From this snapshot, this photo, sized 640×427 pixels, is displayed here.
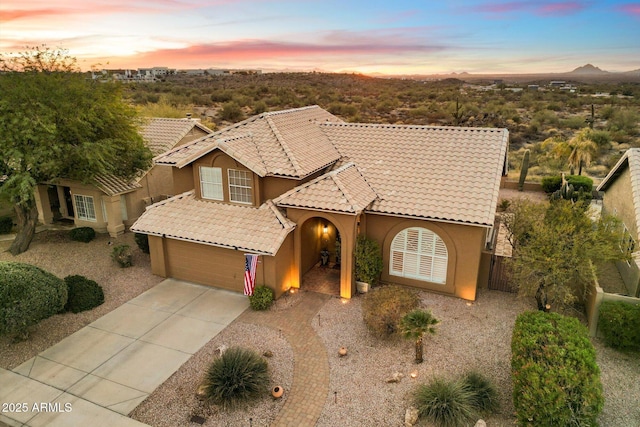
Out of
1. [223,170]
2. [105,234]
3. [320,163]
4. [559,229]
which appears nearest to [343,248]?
[320,163]

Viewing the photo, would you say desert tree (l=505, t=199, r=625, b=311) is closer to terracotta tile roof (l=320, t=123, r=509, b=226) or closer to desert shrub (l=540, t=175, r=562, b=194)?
terracotta tile roof (l=320, t=123, r=509, b=226)

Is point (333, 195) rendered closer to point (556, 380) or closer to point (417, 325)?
point (417, 325)

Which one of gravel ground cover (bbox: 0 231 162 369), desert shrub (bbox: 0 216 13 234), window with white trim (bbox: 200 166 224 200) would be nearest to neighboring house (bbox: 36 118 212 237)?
gravel ground cover (bbox: 0 231 162 369)

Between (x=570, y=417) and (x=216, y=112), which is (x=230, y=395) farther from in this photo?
(x=216, y=112)

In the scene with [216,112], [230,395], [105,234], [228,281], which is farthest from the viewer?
[216,112]

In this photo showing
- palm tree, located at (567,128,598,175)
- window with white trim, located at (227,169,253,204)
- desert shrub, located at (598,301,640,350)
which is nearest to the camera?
desert shrub, located at (598,301,640,350)

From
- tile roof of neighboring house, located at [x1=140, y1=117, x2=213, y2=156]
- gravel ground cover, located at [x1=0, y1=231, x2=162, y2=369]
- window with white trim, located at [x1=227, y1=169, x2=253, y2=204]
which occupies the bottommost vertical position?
gravel ground cover, located at [x1=0, y1=231, x2=162, y2=369]
